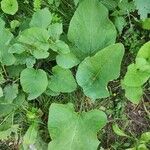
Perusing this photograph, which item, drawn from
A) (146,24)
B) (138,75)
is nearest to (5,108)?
(138,75)

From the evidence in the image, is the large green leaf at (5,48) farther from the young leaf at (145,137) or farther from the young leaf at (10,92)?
the young leaf at (145,137)

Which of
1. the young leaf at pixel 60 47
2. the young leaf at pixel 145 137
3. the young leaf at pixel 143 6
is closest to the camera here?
the young leaf at pixel 143 6

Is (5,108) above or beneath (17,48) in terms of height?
beneath

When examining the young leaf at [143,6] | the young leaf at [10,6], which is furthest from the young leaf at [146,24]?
the young leaf at [10,6]

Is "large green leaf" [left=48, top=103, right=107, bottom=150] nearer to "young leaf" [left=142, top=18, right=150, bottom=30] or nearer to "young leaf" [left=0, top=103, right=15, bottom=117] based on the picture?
"young leaf" [left=0, top=103, right=15, bottom=117]

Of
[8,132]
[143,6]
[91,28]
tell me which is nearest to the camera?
[143,6]

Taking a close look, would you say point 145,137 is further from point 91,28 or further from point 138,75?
point 91,28
